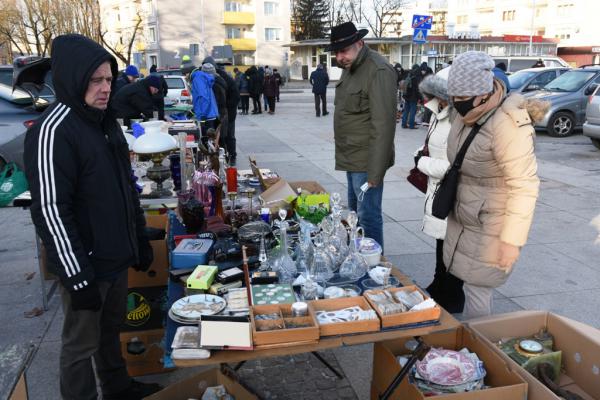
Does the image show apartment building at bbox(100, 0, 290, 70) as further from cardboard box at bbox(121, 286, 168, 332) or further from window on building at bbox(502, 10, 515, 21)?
cardboard box at bbox(121, 286, 168, 332)

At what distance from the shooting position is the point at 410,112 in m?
13.7

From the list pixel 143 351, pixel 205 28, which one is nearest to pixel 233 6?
pixel 205 28

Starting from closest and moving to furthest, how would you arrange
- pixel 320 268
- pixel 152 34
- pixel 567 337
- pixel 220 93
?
pixel 567 337
pixel 320 268
pixel 220 93
pixel 152 34

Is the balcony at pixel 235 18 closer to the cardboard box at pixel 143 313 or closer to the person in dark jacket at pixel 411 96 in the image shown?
the person in dark jacket at pixel 411 96

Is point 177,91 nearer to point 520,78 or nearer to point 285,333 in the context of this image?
point 520,78

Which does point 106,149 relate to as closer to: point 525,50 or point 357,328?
point 357,328

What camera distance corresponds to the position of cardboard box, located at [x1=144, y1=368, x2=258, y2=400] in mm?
2363

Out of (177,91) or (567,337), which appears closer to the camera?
(567,337)

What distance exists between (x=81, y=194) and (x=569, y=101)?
496 inches

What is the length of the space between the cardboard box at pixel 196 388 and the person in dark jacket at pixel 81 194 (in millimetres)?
391

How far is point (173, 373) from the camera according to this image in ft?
10.5

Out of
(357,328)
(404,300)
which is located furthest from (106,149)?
(404,300)

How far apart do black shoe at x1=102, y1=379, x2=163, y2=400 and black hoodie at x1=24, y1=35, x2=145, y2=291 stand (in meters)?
0.81

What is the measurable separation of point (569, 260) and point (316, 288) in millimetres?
3504
